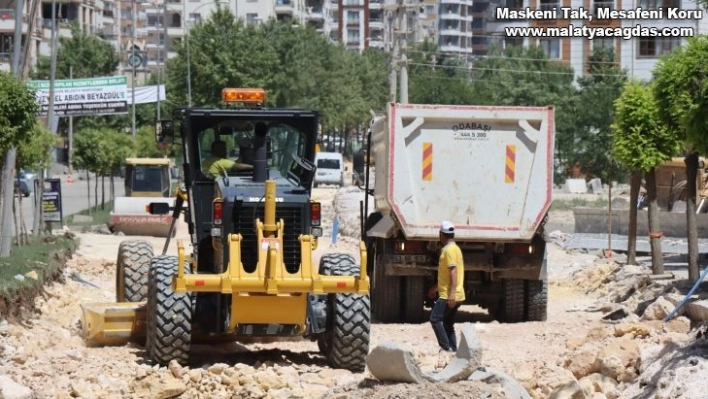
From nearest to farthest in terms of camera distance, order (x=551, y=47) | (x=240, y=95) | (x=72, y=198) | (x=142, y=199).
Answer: (x=240, y=95) < (x=142, y=199) < (x=72, y=198) < (x=551, y=47)

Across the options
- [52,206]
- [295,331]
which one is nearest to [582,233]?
[52,206]

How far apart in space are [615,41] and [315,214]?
221 feet

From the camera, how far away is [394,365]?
36.8 ft

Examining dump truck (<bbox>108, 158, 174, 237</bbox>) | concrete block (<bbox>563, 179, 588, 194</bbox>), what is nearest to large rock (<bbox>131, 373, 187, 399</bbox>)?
dump truck (<bbox>108, 158, 174, 237</bbox>)

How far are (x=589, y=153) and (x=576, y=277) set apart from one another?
3963cm

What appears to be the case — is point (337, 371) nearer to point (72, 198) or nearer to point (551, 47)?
point (72, 198)

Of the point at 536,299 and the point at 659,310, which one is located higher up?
the point at 659,310

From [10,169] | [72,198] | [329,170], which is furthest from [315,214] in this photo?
[329,170]

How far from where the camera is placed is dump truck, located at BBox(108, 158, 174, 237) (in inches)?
1531

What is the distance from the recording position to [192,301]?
1330cm

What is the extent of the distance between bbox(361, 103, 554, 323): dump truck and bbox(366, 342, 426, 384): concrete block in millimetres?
6539

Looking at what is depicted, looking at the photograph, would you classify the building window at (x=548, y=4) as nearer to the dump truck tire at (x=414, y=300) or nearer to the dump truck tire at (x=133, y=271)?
the dump truck tire at (x=414, y=300)

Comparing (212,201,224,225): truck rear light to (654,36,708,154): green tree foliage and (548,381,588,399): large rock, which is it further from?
(654,36,708,154): green tree foliage

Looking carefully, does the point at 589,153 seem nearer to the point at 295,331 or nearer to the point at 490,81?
the point at 490,81
